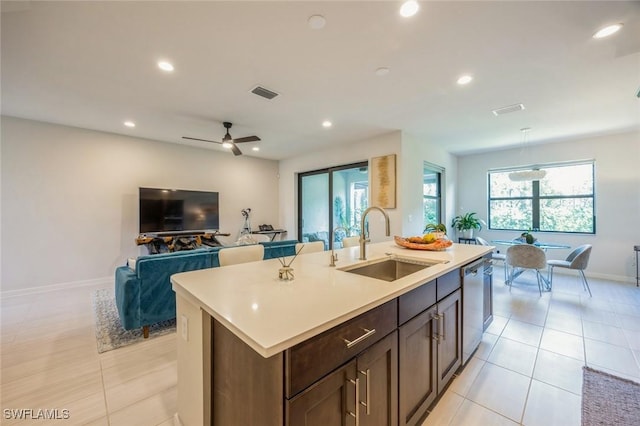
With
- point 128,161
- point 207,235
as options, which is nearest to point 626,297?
point 207,235

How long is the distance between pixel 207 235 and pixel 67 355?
3185 mm

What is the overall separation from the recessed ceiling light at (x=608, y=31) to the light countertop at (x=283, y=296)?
2.13 meters

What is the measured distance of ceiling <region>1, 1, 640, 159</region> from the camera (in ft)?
5.91

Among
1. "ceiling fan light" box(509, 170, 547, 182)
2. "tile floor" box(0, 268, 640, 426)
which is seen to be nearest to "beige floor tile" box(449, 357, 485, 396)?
"tile floor" box(0, 268, 640, 426)

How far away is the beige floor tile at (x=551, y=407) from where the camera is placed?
62.5 inches

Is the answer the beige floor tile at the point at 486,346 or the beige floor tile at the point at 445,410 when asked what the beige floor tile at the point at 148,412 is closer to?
the beige floor tile at the point at 445,410

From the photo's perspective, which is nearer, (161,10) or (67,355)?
(161,10)

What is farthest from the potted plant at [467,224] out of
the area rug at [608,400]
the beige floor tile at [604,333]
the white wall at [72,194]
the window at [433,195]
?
the white wall at [72,194]

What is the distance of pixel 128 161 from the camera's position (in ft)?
15.6

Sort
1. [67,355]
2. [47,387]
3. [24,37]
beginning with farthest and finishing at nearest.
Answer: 1. [67,355]
2. [24,37]
3. [47,387]

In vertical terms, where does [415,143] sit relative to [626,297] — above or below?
above

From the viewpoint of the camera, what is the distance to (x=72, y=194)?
425 centimetres

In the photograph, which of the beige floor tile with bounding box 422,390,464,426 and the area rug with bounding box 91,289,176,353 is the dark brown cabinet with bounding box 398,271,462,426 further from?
the area rug with bounding box 91,289,176,353

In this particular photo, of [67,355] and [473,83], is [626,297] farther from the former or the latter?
[67,355]
